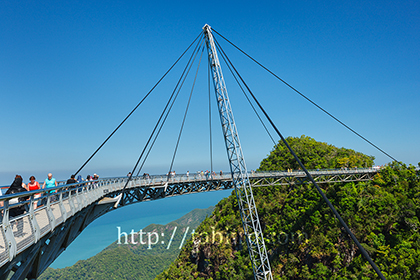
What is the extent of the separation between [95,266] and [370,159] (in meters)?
177

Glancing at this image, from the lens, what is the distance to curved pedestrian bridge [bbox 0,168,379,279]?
13.7ft

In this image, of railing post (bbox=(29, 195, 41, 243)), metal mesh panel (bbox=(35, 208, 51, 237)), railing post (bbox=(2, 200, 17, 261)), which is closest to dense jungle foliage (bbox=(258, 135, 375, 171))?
metal mesh panel (bbox=(35, 208, 51, 237))

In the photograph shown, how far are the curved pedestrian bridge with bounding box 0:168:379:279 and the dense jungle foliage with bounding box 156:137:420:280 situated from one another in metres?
10.3

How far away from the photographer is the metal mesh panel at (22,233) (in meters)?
4.41

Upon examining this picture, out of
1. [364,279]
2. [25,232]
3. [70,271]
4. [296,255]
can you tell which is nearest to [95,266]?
[70,271]

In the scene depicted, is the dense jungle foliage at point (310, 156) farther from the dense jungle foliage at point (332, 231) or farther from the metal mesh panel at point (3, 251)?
the metal mesh panel at point (3, 251)

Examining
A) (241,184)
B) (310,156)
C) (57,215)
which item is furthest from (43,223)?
(310,156)

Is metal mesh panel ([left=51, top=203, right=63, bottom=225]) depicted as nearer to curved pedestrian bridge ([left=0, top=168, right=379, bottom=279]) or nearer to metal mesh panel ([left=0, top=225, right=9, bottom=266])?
curved pedestrian bridge ([left=0, top=168, right=379, bottom=279])

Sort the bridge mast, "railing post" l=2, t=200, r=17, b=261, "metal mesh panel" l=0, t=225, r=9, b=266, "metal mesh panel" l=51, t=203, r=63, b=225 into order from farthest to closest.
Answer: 1. the bridge mast
2. "metal mesh panel" l=51, t=203, r=63, b=225
3. "railing post" l=2, t=200, r=17, b=261
4. "metal mesh panel" l=0, t=225, r=9, b=266

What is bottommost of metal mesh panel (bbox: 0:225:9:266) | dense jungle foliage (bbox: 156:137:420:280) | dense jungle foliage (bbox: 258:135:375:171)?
dense jungle foliage (bbox: 156:137:420:280)

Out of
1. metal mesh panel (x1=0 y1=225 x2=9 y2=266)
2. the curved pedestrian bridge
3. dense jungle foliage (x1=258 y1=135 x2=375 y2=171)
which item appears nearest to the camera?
metal mesh panel (x1=0 y1=225 x2=9 y2=266)

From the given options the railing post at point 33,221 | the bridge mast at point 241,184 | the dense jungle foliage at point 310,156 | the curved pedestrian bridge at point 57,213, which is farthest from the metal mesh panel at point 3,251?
the dense jungle foliage at point 310,156

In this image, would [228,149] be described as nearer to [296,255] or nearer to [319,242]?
[319,242]

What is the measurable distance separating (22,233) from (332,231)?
37.3 meters
